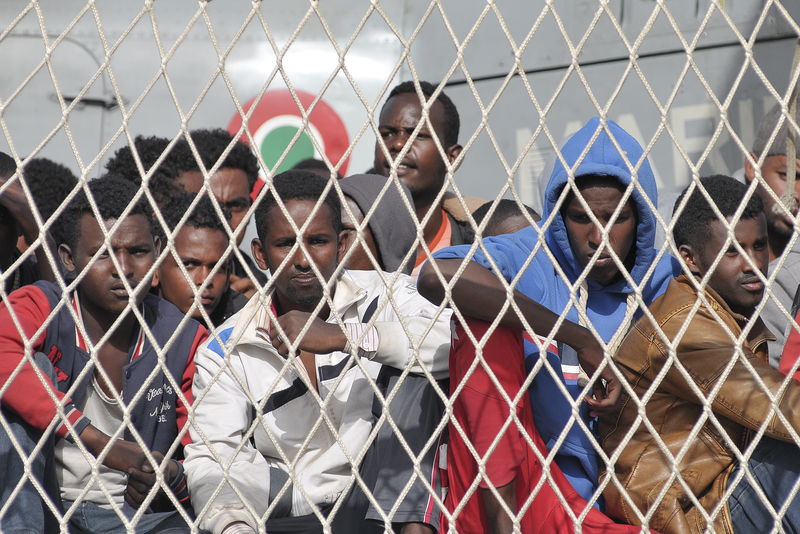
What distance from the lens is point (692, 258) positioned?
2127 millimetres

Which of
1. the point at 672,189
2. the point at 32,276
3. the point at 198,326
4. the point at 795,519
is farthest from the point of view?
the point at 672,189

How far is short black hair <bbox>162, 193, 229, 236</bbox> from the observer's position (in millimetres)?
2592

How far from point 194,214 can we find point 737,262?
4.57 ft

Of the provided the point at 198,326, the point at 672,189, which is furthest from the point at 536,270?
the point at 672,189

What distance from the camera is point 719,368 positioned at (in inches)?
66.1

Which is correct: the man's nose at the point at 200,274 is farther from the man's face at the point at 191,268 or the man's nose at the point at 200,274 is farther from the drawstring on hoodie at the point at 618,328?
the drawstring on hoodie at the point at 618,328

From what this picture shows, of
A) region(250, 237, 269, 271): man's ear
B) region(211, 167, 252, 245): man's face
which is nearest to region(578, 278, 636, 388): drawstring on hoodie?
region(250, 237, 269, 271): man's ear

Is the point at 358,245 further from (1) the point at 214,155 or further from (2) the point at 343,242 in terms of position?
(1) the point at 214,155

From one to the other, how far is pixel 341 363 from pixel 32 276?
3.08 feet

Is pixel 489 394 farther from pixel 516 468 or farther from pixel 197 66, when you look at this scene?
pixel 197 66

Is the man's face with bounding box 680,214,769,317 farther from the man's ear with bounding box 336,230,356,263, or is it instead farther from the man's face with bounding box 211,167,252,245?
the man's face with bounding box 211,167,252,245

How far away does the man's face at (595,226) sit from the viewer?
184 centimetres

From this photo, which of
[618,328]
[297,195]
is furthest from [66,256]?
[618,328]

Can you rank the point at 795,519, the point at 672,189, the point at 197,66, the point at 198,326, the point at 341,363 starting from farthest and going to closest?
the point at 197,66
the point at 672,189
the point at 198,326
the point at 341,363
the point at 795,519
